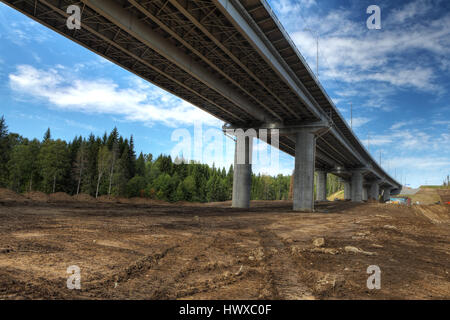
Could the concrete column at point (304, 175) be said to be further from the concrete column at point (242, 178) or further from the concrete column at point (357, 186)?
the concrete column at point (357, 186)

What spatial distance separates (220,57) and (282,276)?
18800 millimetres

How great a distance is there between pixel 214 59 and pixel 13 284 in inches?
801

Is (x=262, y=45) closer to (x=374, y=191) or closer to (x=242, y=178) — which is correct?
(x=242, y=178)

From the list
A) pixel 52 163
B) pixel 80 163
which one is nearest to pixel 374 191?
pixel 80 163

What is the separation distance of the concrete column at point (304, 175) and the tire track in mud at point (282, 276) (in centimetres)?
2451

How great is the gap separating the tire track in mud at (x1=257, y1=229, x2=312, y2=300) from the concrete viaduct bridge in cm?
1348

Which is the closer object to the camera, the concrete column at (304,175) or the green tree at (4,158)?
the concrete column at (304,175)

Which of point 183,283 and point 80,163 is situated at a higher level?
point 80,163

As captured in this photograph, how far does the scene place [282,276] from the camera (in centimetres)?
587

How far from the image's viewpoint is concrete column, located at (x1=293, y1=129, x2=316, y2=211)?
32344mm

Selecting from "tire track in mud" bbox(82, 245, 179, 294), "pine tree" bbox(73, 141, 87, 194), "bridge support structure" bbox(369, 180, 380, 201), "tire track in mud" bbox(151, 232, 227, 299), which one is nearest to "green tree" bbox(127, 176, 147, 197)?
"pine tree" bbox(73, 141, 87, 194)

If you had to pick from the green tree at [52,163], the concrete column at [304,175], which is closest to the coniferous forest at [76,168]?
the green tree at [52,163]

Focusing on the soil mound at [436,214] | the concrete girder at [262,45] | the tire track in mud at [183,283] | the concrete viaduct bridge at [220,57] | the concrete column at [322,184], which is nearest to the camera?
the tire track in mud at [183,283]

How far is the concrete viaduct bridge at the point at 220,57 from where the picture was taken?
15.6 meters
